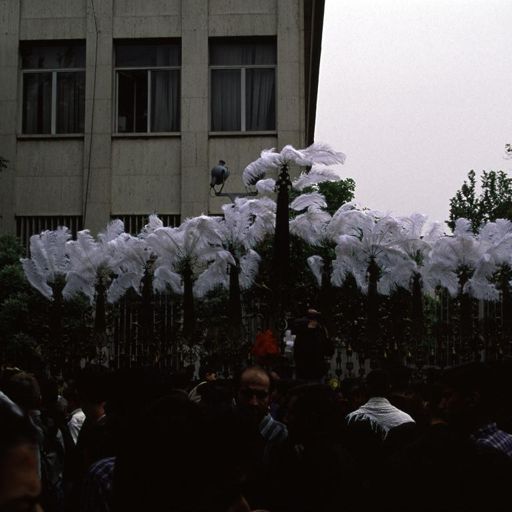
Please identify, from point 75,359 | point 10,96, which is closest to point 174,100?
point 10,96

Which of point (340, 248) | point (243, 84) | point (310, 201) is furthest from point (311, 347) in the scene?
point (243, 84)

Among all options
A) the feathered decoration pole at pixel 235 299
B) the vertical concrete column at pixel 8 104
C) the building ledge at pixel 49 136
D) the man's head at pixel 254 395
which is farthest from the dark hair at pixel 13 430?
the building ledge at pixel 49 136

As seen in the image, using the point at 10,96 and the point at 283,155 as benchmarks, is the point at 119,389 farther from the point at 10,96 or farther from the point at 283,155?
the point at 10,96

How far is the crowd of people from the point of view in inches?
112

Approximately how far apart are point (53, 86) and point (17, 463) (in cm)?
2535

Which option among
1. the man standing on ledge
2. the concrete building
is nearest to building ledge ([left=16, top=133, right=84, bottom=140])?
the concrete building

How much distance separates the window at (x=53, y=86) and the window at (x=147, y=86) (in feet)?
3.35

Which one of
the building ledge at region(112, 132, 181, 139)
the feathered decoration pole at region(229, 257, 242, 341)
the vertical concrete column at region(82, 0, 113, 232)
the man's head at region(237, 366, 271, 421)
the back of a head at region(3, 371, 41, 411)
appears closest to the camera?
the back of a head at region(3, 371, 41, 411)

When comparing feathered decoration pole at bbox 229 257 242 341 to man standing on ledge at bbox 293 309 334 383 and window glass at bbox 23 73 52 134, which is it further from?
window glass at bbox 23 73 52 134

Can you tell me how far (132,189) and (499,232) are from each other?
1320 centimetres

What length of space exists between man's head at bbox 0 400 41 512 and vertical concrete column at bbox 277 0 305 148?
2366cm

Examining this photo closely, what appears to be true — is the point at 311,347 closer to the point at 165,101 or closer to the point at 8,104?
the point at 165,101

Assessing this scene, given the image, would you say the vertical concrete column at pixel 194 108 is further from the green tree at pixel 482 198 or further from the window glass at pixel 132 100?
the green tree at pixel 482 198

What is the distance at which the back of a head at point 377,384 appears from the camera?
790 cm
